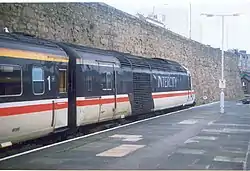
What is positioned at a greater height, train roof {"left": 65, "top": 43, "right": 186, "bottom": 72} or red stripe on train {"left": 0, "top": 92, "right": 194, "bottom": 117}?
train roof {"left": 65, "top": 43, "right": 186, "bottom": 72}

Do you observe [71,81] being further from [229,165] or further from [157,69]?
[157,69]

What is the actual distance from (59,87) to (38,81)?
130 cm

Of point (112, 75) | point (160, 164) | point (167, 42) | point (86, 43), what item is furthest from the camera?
point (167, 42)

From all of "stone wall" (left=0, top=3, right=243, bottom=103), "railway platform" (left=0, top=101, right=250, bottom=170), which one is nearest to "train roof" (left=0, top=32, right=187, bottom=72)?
"railway platform" (left=0, top=101, right=250, bottom=170)

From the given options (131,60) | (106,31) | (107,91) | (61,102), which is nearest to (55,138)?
(61,102)

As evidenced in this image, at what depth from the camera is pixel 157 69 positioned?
86.3 ft

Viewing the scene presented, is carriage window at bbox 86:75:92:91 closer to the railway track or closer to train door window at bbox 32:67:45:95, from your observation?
the railway track

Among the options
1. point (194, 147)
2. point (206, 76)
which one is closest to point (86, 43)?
point (194, 147)

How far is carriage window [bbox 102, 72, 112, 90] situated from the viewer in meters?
17.2

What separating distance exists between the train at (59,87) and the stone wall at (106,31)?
3.19m

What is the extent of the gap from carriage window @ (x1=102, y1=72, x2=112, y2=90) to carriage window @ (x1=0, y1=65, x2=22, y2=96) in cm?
600

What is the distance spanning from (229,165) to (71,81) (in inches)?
244

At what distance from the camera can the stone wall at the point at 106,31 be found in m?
19.0

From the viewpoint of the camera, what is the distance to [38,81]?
484 inches
